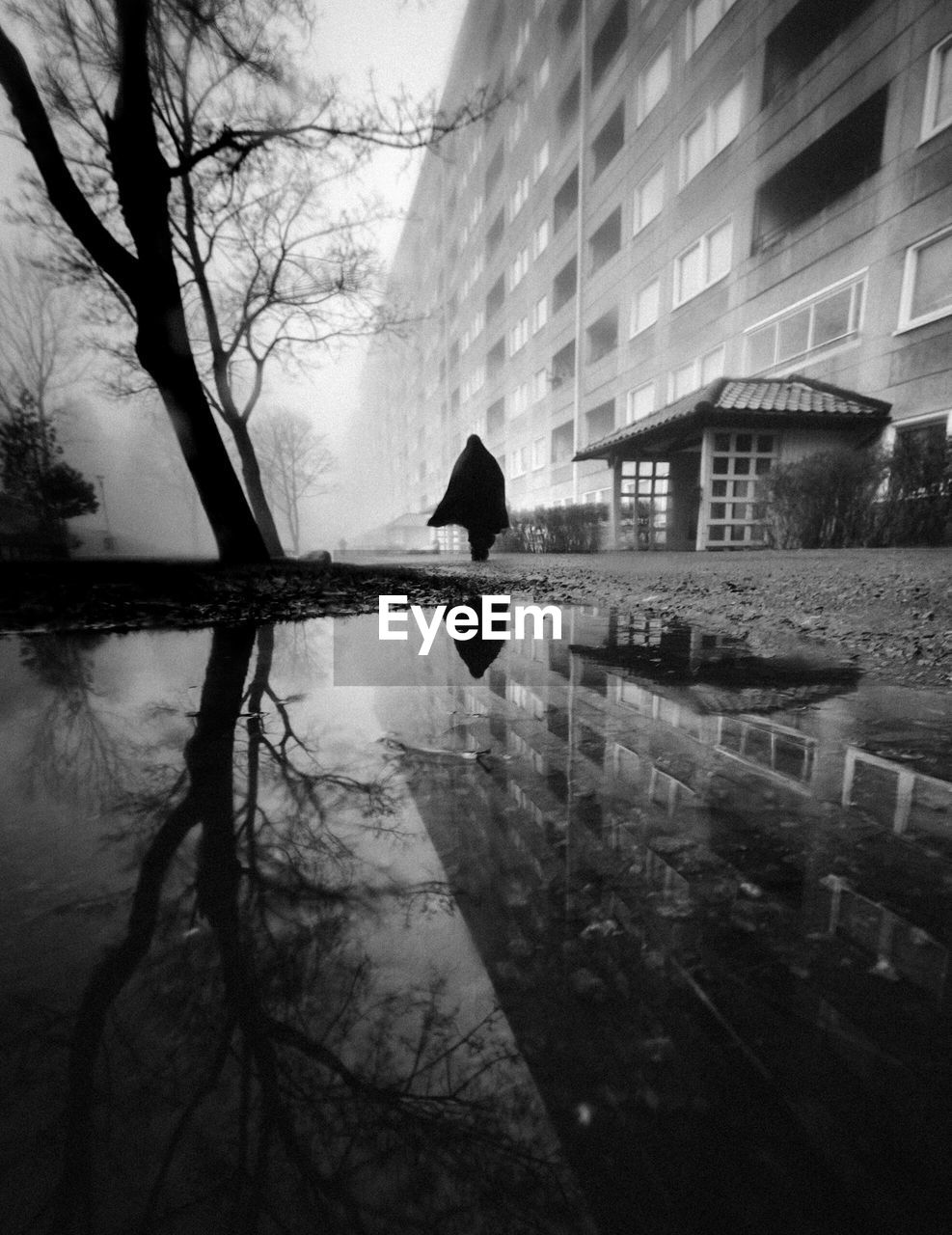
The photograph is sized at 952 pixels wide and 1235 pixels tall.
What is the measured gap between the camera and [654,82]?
17438 mm

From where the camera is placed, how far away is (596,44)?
20688 mm

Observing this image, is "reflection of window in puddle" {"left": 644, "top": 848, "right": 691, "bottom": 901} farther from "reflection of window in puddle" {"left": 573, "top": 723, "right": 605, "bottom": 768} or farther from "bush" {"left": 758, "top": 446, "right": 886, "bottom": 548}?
"bush" {"left": 758, "top": 446, "right": 886, "bottom": 548}

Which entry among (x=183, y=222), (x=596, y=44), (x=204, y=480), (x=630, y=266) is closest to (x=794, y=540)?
(x=204, y=480)

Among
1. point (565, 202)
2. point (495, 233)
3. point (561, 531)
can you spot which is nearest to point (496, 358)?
point (495, 233)

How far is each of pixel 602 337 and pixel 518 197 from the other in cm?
1169

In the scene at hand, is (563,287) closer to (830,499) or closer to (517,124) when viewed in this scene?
(517,124)

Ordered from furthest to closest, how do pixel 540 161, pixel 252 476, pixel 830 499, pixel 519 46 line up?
pixel 519 46 < pixel 540 161 < pixel 252 476 < pixel 830 499

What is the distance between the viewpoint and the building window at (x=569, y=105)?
2216cm

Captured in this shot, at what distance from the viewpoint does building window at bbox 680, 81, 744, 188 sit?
48.1 ft

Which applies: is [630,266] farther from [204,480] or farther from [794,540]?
[204,480]

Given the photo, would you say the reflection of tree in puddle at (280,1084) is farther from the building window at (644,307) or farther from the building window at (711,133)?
the building window at (644,307)

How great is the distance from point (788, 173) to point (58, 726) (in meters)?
18.4

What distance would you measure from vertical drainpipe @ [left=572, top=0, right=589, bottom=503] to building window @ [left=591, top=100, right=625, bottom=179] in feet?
1.52

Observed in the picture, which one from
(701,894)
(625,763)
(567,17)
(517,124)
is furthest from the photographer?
(517,124)
